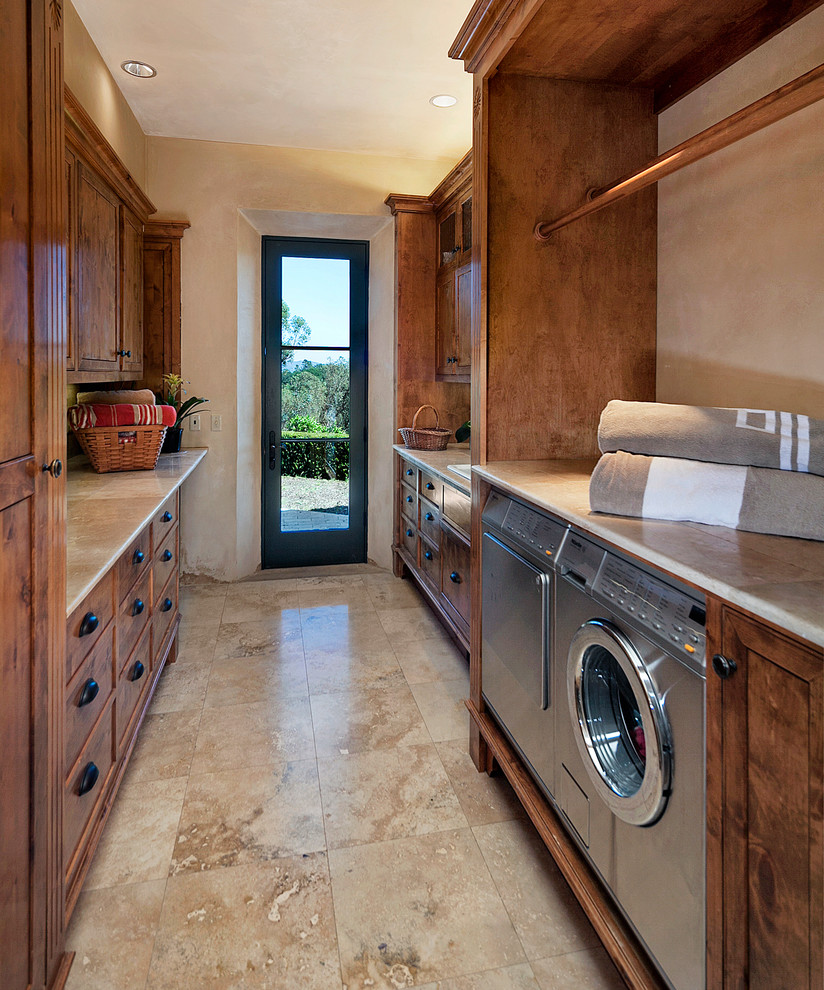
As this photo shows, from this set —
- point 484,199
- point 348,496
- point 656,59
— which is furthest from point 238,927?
point 348,496

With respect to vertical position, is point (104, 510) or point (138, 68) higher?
point (138, 68)

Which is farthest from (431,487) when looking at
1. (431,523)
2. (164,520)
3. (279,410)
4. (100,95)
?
(100,95)

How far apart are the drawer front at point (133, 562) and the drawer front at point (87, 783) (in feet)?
1.08

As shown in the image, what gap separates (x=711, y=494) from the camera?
1186mm

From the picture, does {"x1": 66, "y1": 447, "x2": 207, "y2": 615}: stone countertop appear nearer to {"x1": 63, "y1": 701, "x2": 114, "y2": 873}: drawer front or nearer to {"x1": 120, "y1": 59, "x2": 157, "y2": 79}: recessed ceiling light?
{"x1": 63, "y1": 701, "x2": 114, "y2": 873}: drawer front

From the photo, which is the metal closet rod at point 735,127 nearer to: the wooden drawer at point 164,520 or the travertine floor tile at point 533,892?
the travertine floor tile at point 533,892

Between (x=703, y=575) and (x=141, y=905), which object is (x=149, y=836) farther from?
(x=703, y=575)

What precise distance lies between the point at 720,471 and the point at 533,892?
1.11 metres

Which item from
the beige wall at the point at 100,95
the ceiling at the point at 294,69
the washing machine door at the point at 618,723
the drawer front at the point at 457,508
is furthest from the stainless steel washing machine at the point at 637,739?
the beige wall at the point at 100,95

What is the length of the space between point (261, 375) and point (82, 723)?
3.01m

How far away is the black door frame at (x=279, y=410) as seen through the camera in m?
4.18

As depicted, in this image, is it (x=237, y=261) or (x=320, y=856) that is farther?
(x=237, y=261)

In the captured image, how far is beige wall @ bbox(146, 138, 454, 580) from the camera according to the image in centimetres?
378

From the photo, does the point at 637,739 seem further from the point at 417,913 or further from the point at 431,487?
the point at 431,487
